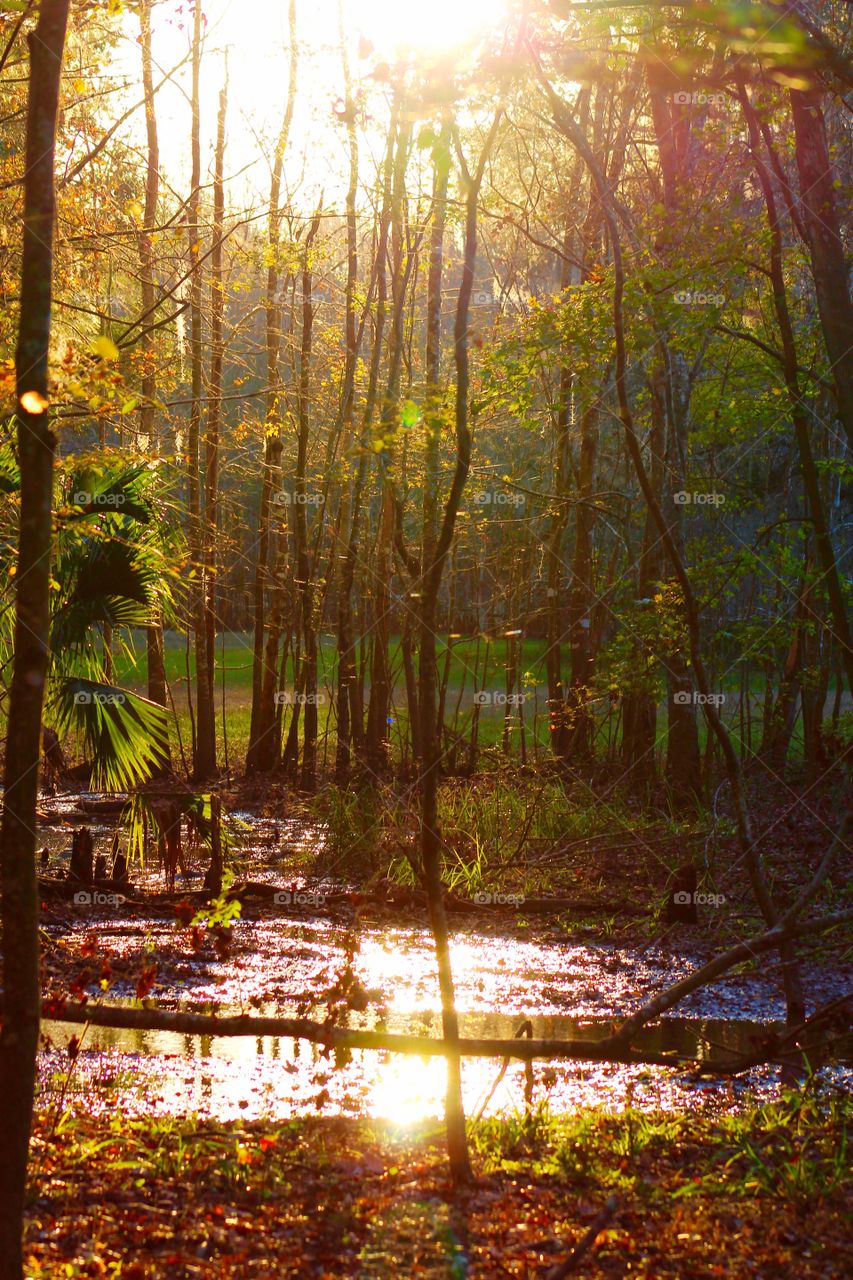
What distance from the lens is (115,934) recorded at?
928cm

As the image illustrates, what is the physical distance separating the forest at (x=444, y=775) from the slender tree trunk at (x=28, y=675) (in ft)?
0.04

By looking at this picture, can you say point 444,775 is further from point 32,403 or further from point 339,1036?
point 32,403

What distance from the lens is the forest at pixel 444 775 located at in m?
4.16

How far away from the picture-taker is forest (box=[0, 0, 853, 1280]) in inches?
164

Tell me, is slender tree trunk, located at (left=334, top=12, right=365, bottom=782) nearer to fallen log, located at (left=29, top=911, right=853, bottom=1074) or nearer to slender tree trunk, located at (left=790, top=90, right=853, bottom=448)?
slender tree trunk, located at (left=790, top=90, right=853, bottom=448)

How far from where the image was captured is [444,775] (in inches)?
591

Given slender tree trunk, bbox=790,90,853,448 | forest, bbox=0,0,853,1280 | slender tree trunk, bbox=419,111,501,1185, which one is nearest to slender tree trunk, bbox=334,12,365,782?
forest, bbox=0,0,853,1280

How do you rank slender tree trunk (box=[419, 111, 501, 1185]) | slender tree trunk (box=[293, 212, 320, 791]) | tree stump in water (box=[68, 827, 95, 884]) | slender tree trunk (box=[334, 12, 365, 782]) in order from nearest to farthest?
slender tree trunk (box=[419, 111, 501, 1185]) → tree stump in water (box=[68, 827, 95, 884]) → slender tree trunk (box=[334, 12, 365, 782]) → slender tree trunk (box=[293, 212, 320, 791])

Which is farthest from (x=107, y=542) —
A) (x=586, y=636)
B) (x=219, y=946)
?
(x=586, y=636)

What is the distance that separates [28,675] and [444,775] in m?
11.8

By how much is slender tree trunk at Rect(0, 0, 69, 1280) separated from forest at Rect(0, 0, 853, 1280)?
0.04ft

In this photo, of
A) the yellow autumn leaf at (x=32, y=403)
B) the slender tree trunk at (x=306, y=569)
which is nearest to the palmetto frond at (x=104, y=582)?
the yellow autumn leaf at (x=32, y=403)

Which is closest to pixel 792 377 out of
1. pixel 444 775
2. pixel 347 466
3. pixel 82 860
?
pixel 82 860

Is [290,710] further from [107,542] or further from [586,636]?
[107,542]
